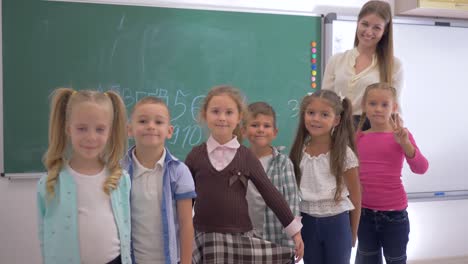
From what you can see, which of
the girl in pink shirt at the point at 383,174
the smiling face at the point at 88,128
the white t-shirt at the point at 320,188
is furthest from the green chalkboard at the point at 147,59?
the smiling face at the point at 88,128

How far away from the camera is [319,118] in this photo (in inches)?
72.2

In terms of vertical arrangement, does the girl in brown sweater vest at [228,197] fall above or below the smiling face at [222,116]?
below

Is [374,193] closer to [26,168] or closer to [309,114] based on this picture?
[309,114]

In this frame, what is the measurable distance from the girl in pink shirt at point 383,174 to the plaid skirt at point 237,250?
67 cm

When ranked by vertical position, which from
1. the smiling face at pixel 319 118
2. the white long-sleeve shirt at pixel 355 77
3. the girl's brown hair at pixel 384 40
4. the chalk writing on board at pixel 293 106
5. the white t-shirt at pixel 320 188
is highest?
the girl's brown hair at pixel 384 40

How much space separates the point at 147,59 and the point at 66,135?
1.49 meters

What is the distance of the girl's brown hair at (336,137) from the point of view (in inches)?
71.7

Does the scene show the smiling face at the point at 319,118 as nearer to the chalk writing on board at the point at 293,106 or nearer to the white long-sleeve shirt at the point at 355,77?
the white long-sleeve shirt at the point at 355,77

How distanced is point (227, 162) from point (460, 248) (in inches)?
124

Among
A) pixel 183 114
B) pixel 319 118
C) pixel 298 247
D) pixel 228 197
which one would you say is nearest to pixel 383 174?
pixel 319 118

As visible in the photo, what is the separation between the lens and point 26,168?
2697 mm

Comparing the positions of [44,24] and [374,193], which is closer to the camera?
[374,193]

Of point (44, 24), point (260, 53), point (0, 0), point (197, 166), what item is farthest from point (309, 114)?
point (0, 0)

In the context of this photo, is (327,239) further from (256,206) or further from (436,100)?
(436,100)
